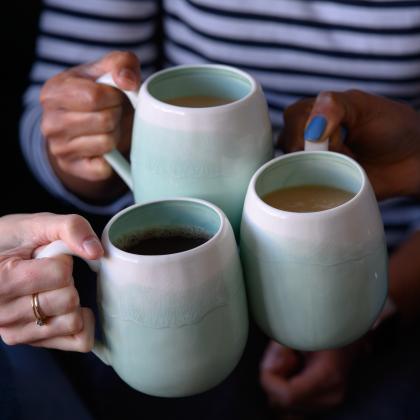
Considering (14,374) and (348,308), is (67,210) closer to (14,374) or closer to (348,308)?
(14,374)

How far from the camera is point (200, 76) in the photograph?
0.68m

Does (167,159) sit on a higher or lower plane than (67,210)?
higher

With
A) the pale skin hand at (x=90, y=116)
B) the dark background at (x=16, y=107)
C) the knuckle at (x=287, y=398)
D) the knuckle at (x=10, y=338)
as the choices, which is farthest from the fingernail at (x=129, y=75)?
the knuckle at (x=287, y=398)

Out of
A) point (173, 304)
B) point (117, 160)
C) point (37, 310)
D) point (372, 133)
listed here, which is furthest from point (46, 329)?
point (372, 133)

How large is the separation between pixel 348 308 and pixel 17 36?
71 centimetres

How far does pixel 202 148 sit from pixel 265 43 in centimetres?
43

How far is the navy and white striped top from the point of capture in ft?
3.00

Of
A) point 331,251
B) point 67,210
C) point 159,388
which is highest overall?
point 331,251

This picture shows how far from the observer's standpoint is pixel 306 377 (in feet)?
3.10

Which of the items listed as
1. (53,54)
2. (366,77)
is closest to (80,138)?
(53,54)

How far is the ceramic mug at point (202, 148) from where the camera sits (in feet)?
1.87

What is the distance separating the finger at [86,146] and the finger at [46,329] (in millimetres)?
239

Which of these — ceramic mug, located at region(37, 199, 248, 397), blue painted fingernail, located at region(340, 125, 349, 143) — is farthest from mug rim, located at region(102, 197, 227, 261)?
blue painted fingernail, located at region(340, 125, 349, 143)

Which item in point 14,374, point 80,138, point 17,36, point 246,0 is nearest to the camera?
point 14,374
